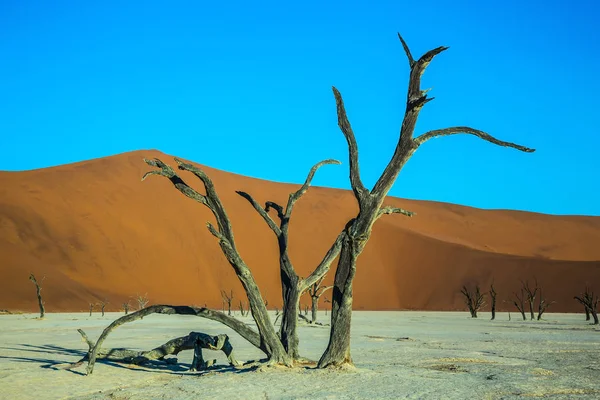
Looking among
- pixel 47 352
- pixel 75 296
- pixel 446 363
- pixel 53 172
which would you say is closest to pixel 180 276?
pixel 75 296

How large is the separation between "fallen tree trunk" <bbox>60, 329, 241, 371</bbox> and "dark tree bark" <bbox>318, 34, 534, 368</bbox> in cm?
204

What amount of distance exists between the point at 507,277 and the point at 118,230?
4164 cm

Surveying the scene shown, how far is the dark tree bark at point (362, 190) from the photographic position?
1008 centimetres

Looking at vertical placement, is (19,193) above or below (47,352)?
above

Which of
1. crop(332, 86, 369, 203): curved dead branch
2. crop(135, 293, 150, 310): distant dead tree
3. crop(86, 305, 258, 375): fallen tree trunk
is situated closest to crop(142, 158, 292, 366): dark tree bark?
crop(86, 305, 258, 375): fallen tree trunk

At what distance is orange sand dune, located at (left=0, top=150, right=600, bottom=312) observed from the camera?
198 feet

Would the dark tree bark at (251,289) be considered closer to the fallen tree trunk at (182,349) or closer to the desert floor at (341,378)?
the desert floor at (341,378)

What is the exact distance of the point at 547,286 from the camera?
7062 cm

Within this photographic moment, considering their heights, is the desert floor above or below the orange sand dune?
below

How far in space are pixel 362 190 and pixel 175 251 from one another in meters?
63.2

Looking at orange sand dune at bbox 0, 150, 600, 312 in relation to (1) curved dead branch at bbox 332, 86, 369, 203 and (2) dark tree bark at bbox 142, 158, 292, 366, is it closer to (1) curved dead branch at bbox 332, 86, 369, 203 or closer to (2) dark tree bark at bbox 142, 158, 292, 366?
(2) dark tree bark at bbox 142, 158, 292, 366

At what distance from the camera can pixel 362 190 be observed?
403 inches

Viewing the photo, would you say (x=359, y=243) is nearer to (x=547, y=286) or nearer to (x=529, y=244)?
(x=547, y=286)

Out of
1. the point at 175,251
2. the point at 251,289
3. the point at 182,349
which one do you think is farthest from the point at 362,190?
the point at 175,251
